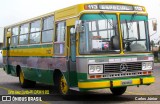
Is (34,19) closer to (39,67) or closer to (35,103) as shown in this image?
(39,67)

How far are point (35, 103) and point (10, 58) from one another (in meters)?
8.04

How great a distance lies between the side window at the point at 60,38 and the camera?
509 inches

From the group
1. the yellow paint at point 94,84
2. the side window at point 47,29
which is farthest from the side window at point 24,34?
the yellow paint at point 94,84

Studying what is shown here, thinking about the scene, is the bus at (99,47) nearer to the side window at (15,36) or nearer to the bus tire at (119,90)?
the bus tire at (119,90)

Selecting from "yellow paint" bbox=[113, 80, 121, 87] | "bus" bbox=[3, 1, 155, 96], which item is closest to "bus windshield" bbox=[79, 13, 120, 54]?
"bus" bbox=[3, 1, 155, 96]

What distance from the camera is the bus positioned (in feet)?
37.4

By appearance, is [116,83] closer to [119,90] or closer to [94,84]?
[94,84]

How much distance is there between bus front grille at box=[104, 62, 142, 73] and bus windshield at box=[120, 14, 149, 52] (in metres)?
0.43

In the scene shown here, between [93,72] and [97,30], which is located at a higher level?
[97,30]

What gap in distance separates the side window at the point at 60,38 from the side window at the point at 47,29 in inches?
22.8

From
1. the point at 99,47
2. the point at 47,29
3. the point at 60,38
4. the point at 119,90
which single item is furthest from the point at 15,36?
the point at 99,47

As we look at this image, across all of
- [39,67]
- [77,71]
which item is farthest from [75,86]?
[39,67]

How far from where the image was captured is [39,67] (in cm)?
1547

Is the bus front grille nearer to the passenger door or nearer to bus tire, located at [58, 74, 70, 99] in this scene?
the passenger door
